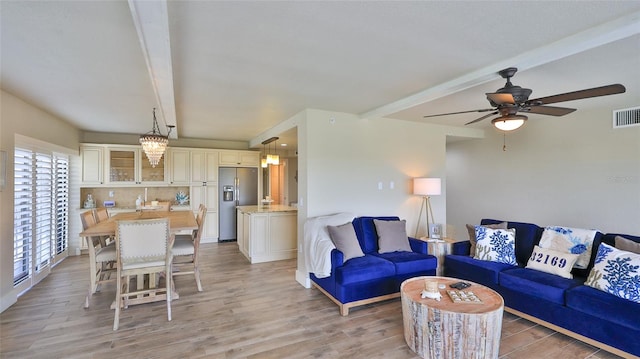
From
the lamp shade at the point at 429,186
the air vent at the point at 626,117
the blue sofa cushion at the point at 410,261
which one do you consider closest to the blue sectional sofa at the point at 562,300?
the blue sofa cushion at the point at 410,261

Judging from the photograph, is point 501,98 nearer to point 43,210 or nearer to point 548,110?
point 548,110

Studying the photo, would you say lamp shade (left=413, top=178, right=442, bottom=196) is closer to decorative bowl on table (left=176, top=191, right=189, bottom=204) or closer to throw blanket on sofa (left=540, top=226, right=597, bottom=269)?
throw blanket on sofa (left=540, top=226, right=597, bottom=269)

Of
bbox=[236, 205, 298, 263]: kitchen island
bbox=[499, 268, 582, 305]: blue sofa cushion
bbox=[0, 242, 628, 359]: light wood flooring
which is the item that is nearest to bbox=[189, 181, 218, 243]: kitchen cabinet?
bbox=[236, 205, 298, 263]: kitchen island

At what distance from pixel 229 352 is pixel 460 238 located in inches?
213

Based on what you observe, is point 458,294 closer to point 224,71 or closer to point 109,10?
point 224,71

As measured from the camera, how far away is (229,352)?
2.48 meters

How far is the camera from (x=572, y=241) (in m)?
3.16

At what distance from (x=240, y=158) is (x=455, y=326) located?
236 inches

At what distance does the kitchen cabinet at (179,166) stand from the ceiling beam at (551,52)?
17.4 feet

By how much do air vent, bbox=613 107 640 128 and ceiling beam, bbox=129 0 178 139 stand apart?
18.0ft

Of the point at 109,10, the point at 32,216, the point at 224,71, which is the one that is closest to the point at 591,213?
the point at 224,71

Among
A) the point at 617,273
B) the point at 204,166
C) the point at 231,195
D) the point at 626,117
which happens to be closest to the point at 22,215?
the point at 204,166

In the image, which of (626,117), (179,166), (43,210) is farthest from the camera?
(179,166)

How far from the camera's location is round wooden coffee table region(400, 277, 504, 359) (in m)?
2.27
